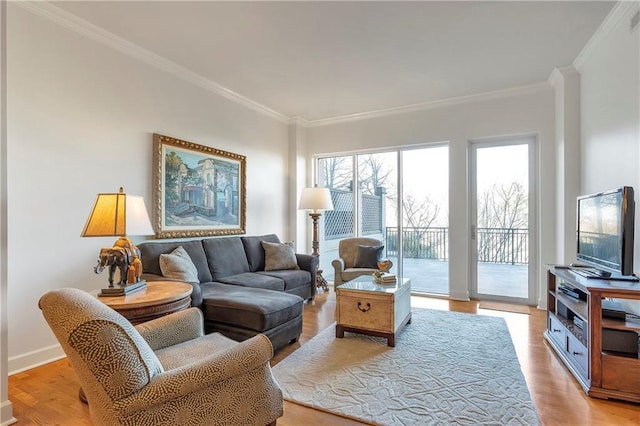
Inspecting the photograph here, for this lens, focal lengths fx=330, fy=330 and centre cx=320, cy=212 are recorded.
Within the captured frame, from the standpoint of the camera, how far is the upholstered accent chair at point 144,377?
1.08m

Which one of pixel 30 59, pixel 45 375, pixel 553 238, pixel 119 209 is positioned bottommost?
pixel 45 375

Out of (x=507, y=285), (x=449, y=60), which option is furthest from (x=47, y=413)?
(x=507, y=285)

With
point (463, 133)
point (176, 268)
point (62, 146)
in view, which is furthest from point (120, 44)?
point (463, 133)

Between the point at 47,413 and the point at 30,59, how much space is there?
98.9 inches

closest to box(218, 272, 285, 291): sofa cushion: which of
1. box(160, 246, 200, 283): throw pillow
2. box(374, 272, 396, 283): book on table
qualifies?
box(160, 246, 200, 283): throw pillow

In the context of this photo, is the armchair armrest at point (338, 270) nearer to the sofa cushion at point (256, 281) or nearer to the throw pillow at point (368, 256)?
the throw pillow at point (368, 256)

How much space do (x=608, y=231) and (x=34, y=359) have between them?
14.6 ft

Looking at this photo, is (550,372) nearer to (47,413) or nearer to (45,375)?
(47,413)

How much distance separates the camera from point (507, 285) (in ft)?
14.9

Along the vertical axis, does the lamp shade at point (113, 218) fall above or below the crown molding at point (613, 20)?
below

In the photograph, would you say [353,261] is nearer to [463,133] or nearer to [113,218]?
[463,133]

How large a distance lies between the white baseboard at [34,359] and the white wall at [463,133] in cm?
439

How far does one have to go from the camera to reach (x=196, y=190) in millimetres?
3920

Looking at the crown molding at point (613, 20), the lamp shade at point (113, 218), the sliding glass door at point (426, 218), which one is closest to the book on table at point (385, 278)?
the sliding glass door at point (426, 218)
